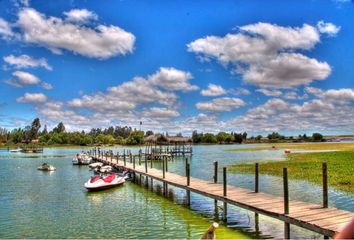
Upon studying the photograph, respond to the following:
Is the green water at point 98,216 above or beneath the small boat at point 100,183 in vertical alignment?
beneath

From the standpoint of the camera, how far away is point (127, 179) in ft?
116

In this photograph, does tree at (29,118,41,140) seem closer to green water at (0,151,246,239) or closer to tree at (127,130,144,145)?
tree at (127,130,144,145)

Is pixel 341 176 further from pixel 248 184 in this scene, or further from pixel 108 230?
pixel 108 230

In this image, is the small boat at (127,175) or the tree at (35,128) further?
the tree at (35,128)

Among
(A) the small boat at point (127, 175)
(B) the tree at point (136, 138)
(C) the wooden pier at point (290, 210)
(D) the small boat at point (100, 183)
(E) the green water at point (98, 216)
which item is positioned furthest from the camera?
(B) the tree at point (136, 138)

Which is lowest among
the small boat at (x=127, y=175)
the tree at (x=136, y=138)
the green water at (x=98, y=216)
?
the green water at (x=98, y=216)

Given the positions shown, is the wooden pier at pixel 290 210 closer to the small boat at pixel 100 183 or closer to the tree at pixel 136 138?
the small boat at pixel 100 183

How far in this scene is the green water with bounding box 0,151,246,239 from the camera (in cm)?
1519

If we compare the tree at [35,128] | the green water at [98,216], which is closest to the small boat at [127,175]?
the green water at [98,216]

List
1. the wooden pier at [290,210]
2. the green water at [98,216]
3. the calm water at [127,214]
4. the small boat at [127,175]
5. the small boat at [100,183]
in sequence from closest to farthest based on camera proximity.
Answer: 1. the wooden pier at [290,210]
2. the calm water at [127,214]
3. the green water at [98,216]
4. the small boat at [100,183]
5. the small boat at [127,175]

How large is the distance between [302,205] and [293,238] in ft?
4.49

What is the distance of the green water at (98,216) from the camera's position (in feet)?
49.8

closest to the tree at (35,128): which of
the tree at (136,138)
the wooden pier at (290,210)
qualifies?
the tree at (136,138)

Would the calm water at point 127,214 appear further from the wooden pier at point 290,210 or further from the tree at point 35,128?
the tree at point 35,128
